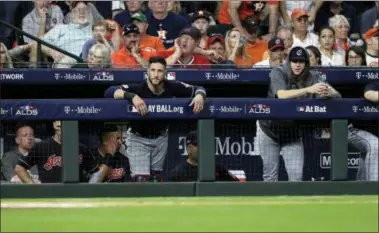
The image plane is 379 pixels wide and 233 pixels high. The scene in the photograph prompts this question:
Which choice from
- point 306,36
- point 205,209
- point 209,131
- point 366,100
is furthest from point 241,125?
point 306,36

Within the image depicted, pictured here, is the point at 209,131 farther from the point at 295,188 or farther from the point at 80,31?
the point at 80,31

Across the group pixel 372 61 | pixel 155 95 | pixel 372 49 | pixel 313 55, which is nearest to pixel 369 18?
pixel 372 49

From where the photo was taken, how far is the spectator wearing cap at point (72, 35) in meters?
13.7

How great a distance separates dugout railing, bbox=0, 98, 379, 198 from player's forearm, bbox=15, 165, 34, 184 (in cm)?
7

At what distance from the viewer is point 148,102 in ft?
36.6

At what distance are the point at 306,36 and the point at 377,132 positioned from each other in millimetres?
3960

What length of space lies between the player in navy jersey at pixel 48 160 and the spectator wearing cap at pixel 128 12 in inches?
150

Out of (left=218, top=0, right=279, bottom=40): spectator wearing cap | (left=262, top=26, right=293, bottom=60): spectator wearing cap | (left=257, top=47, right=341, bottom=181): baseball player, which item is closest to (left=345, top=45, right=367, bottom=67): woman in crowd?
(left=262, top=26, right=293, bottom=60): spectator wearing cap

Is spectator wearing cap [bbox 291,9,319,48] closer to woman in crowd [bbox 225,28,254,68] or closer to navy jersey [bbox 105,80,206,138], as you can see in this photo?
woman in crowd [bbox 225,28,254,68]

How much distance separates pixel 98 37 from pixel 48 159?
3.15 meters

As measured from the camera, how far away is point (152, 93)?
11.5m

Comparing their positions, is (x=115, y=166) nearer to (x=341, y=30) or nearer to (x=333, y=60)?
(x=333, y=60)

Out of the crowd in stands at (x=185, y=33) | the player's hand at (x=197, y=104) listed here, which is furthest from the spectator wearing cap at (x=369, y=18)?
the player's hand at (x=197, y=104)

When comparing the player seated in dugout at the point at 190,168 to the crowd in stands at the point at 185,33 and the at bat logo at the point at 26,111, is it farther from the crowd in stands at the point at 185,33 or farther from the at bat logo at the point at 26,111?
the crowd in stands at the point at 185,33
